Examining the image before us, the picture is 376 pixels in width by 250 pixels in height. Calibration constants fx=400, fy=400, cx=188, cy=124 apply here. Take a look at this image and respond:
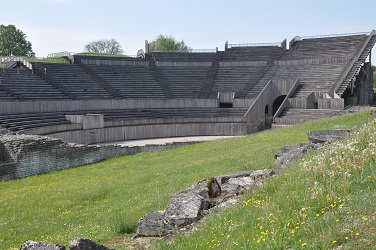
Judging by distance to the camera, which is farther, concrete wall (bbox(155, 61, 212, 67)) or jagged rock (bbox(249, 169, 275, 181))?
concrete wall (bbox(155, 61, 212, 67))

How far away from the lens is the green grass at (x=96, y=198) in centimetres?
1011

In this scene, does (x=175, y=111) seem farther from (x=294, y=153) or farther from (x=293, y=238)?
(x=293, y=238)

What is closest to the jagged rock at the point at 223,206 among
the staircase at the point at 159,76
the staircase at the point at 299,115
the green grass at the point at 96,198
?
the green grass at the point at 96,198

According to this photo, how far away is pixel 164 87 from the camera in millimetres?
47219

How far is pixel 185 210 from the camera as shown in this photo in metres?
8.09

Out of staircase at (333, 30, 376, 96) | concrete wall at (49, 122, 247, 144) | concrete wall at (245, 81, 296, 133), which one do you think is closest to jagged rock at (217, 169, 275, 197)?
concrete wall at (49, 122, 247, 144)

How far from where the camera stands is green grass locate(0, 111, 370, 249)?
33.2ft

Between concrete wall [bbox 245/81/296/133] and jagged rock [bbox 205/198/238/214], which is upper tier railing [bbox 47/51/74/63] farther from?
→ jagged rock [bbox 205/198/238/214]

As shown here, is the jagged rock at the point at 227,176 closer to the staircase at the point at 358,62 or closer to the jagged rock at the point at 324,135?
the jagged rock at the point at 324,135

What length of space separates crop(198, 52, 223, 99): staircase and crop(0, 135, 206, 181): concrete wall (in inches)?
842

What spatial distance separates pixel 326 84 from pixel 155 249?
38043mm

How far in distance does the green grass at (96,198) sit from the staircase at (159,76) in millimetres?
22471

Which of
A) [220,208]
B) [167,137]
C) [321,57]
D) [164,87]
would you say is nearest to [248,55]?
[321,57]

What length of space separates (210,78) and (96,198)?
119 feet
